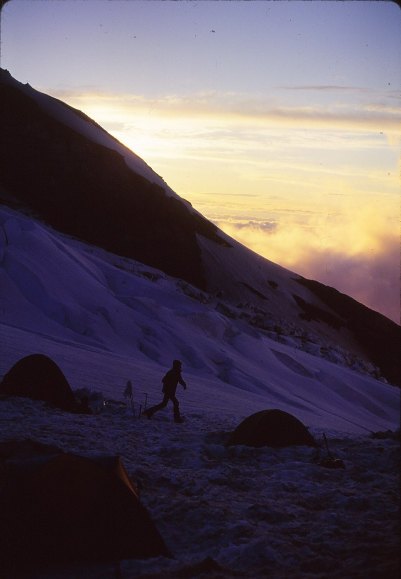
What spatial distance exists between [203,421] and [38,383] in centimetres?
374

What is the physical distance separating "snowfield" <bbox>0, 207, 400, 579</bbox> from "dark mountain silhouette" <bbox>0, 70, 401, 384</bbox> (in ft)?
38.0

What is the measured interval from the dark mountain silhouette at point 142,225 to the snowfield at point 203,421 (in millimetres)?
11574

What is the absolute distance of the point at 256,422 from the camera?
13633 mm

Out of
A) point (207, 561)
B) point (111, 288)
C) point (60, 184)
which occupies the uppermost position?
point (60, 184)

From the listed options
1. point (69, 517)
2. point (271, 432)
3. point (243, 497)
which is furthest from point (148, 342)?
point (69, 517)

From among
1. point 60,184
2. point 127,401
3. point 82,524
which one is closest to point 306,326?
point 60,184

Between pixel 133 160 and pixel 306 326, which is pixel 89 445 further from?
pixel 133 160

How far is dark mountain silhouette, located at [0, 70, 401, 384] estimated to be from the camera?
54.3 metres

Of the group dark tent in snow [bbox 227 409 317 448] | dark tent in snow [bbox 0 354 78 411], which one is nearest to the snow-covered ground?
dark tent in snow [bbox 227 409 317 448]

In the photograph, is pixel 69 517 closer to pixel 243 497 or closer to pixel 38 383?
pixel 243 497

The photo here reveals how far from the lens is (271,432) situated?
13.6m

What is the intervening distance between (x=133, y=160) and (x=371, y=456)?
57.9 m

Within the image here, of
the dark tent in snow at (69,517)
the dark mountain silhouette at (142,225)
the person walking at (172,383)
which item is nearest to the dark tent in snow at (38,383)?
the person walking at (172,383)

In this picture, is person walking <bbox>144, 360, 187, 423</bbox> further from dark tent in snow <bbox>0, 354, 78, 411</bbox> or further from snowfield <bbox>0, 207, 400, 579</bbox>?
dark tent in snow <bbox>0, 354, 78, 411</bbox>
